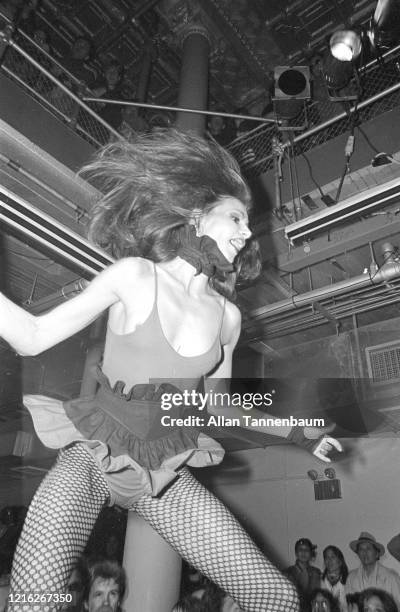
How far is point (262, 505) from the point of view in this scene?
7547mm

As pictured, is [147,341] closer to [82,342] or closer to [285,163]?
[285,163]

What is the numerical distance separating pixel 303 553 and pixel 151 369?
6252 millimetres

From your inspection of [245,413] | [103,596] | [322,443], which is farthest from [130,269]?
[103,596]

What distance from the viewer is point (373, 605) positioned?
359 cm

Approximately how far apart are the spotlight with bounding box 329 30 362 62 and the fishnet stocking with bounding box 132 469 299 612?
350 cm

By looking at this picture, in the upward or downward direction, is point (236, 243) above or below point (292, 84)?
below

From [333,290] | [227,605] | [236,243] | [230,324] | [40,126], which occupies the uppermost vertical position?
[40,126]

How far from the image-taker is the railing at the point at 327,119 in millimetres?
3791

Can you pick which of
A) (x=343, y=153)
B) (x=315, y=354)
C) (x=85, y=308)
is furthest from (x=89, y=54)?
(x=85, y=308)

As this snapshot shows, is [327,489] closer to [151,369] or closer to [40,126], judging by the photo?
[40,126]

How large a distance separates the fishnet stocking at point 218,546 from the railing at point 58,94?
125 inches

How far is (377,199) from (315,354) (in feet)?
13.4

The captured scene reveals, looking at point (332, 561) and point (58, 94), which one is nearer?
point (58, 94)

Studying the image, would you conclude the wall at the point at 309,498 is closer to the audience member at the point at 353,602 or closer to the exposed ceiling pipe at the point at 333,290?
the audience member at the point at 353,602
